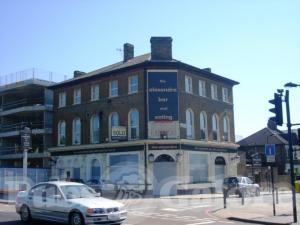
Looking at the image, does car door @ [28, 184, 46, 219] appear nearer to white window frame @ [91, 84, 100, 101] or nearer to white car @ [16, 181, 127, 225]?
white car @ [16, 181, 127, 225]

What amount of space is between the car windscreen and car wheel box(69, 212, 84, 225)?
2.58 ft

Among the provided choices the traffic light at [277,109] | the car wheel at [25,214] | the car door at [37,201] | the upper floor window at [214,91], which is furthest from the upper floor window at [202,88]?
the car wheel at [25,214]

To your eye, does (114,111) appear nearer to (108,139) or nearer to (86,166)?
(108,139)

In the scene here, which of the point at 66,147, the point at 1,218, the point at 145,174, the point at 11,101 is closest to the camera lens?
the point at 1,218

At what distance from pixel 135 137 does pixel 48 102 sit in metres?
16.0

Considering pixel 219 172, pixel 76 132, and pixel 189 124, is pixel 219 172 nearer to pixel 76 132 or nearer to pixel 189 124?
pixel 189 124

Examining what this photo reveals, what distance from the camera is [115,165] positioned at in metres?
39.3

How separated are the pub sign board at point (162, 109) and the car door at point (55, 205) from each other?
22097mm

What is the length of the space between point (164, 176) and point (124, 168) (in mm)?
3830

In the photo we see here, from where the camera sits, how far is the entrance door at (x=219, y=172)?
41.3 metres

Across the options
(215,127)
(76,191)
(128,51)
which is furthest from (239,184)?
(76,191)

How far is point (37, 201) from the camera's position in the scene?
15414mm

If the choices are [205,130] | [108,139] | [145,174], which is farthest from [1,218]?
[205,130]

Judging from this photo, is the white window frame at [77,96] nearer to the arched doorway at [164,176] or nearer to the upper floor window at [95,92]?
the upper floor window at [95,92]
